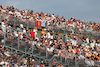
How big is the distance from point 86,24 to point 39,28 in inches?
343

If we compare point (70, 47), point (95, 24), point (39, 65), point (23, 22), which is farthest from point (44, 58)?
point (95, 24)

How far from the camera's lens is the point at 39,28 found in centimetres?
2505

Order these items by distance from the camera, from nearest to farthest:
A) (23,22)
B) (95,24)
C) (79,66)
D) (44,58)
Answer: (79,66) → (44,58) → (23,22) → (95,24)

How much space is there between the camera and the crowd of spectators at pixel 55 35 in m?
18.7

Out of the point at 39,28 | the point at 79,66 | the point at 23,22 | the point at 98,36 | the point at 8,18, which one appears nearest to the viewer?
the point at 79,66

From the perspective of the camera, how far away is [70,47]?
70.2 feet

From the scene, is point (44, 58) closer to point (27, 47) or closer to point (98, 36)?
point (27, 47)

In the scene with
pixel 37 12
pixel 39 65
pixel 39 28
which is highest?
pixel 37 12

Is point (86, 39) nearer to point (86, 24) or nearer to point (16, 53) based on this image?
point (86, 24)

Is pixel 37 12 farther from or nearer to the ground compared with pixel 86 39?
farther from the ground

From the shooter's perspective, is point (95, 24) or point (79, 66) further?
point (95, 24)

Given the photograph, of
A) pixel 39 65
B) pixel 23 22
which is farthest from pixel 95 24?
pixel 39 65

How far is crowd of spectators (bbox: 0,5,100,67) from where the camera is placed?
737 inches

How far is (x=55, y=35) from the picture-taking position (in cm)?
2278
